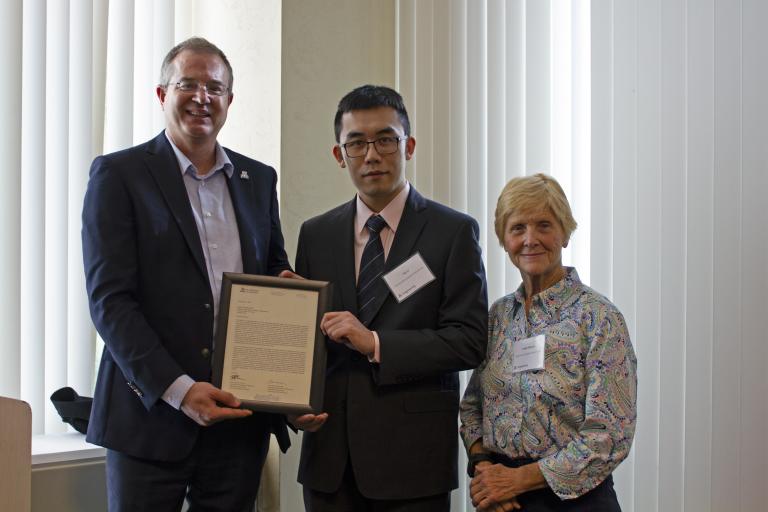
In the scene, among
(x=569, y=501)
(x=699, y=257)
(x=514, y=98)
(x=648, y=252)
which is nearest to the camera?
(x=569, y=501)

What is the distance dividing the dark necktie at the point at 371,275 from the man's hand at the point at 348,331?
3.7 inches

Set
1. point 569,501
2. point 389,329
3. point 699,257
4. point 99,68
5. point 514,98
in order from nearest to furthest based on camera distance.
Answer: point 569,501
point 389,329
point 699,257
point 99,68
point 514,98

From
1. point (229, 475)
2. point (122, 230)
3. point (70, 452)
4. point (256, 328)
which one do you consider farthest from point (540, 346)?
point (70, 452)

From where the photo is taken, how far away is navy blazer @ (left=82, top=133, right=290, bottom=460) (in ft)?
6.82

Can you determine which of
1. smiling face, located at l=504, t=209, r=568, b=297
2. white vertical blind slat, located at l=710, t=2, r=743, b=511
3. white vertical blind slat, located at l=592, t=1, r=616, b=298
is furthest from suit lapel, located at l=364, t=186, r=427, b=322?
white vertical blind slat, located at l=710, t=2, r=743, b=511

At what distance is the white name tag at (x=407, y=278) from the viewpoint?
2225 mm

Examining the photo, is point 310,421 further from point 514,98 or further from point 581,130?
point 514,98

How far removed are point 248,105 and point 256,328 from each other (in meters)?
1.36

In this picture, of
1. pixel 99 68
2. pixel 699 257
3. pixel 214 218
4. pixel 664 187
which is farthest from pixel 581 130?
pixel 99 68

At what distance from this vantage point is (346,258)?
7.53 ft

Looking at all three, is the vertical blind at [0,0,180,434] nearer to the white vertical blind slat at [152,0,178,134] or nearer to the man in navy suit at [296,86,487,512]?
the white vertical blind slat at [152,0,178,134]

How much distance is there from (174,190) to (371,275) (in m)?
0.58

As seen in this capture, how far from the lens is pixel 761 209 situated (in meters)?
2.49

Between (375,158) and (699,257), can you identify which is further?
(699,257)
